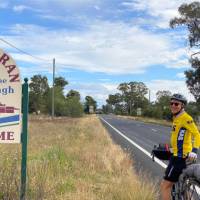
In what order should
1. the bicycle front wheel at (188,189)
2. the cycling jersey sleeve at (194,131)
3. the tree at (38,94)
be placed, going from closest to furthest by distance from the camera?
the bicycle front wheel at (188,189)
the cycling jersey sleeve at (194,131)
the tree at (38,94)

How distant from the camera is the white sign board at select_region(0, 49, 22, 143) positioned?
661 cm

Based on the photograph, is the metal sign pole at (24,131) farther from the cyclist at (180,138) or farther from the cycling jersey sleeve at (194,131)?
the cycling jersey sleeve at (194,131)

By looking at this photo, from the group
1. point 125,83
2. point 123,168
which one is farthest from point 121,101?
point 123,168

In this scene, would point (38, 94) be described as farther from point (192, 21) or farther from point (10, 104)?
point (10, 104)

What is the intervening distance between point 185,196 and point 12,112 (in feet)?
8.09

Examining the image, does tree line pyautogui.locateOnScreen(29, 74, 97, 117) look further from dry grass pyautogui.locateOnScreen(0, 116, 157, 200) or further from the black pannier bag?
the black pannier bag

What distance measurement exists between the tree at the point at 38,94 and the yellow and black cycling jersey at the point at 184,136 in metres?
A: 103

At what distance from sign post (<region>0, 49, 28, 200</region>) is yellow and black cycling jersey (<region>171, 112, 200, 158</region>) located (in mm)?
1963

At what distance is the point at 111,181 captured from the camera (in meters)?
9.83

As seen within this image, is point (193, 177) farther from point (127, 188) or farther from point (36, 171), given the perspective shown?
point (36, 171)

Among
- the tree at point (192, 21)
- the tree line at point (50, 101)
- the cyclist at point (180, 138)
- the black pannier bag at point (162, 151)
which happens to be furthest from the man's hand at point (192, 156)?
the tree line at point (50, 101)

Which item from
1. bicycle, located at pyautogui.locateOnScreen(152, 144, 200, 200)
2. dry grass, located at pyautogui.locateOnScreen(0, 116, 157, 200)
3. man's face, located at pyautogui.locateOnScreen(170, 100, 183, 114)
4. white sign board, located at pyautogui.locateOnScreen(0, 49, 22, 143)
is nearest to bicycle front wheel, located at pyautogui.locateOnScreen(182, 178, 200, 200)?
bicycle, located at pyautogui.locateOnScreen(152, 144, 200, 200)

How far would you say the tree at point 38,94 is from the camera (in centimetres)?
11482

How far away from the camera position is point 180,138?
22.0ft
